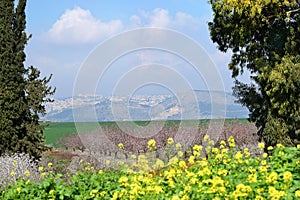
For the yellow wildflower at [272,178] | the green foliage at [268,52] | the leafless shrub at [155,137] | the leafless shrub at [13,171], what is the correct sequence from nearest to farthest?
the yellow wildflower at [272,178], the leafless shrub at [13,171], the green foliage at [268,52], the leafless shrub at [155,137]

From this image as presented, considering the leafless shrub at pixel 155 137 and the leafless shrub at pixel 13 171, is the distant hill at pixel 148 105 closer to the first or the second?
the leafless shrub at pixel 13 171

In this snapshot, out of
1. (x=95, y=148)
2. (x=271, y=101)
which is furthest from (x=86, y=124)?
(x=271, y=101)

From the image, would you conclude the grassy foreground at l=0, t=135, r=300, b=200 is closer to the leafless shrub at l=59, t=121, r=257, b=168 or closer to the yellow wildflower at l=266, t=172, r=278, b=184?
the yellow wildflower at l=266, t=172, r=278, b=184

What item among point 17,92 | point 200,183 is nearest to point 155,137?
point 17,92

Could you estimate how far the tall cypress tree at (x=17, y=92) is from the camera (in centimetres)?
1130

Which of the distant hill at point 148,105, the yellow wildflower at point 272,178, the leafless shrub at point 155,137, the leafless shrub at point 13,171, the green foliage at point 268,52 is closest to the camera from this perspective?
the yellow wildflower at point 272,178

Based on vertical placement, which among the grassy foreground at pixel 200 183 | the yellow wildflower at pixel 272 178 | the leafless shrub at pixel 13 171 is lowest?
the leafless shrub at pixel 13 171

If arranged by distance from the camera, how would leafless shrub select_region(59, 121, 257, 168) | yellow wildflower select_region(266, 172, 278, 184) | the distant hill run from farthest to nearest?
leafless shrub select_region(59, 121, 257, 168)
the distant hill
yellow wildflower select_region(266, 172, 278, 184)

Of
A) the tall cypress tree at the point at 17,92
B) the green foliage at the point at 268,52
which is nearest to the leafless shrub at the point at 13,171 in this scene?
the tall cypress tree at the point at 17,92

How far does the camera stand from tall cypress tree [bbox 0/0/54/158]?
37.1ft

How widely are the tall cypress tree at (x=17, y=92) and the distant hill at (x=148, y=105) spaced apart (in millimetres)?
539

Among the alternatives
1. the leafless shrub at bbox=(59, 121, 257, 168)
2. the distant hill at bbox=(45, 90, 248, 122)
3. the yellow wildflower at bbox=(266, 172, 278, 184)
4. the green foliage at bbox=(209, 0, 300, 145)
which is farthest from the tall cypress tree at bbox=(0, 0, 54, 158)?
the yellow wildflower at bbox=(266, 172, 278, 184)

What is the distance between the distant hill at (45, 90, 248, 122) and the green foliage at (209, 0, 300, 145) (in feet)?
2.79

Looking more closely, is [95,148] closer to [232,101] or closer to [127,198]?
[232,101]
